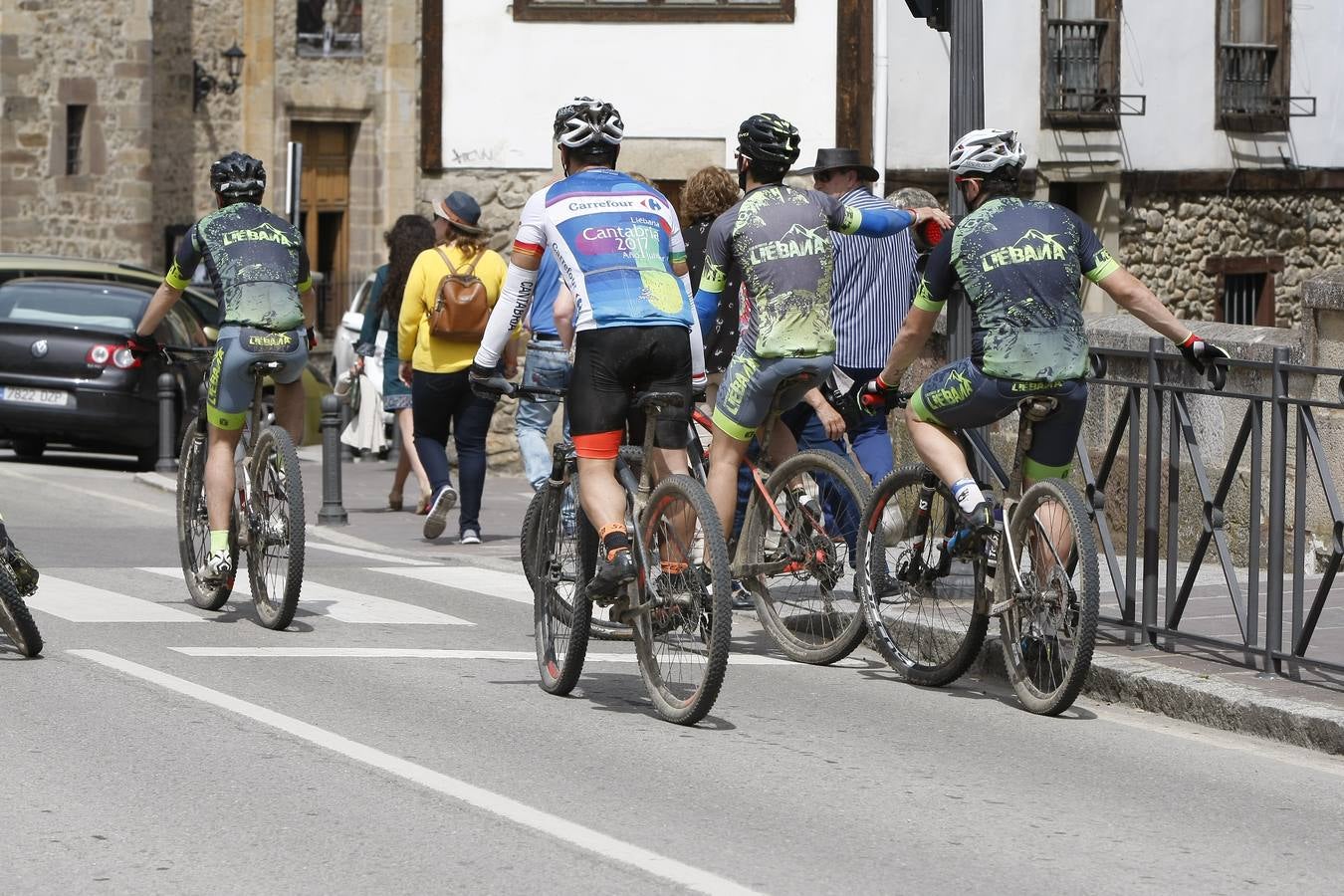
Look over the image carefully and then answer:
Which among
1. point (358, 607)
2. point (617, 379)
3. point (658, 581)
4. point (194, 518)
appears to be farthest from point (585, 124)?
point (358, 607)

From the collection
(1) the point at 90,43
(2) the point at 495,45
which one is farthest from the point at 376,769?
(1) the point at 90,43

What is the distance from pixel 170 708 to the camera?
7.46 m

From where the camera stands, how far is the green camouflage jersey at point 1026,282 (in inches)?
304

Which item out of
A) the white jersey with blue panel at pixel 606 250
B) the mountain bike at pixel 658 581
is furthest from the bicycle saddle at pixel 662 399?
the white jersey with blue panel at pixel 606 250

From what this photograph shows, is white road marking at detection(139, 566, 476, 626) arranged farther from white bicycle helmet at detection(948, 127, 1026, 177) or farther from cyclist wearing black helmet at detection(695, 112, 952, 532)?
white bicycle helmet at detection(948, 127, 1026, 177)

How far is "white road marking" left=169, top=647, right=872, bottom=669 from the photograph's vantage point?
8648 mm

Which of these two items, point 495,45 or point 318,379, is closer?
point 495,45

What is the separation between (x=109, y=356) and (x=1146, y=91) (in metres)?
9.54

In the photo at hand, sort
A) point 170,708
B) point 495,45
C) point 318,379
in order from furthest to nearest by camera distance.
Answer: point 318,379 → point 495,45 → point 170,708

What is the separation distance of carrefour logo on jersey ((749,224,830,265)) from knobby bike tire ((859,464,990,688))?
0.84 meters

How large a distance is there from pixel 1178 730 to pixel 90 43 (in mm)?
32294

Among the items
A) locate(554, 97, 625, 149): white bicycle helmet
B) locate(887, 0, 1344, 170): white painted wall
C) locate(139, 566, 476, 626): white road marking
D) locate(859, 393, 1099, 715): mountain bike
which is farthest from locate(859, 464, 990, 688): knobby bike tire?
locate(887, 0, 1344, 170): white painted wall

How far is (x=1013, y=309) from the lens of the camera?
772 centimetres

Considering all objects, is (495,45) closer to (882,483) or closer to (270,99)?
(882,483)
